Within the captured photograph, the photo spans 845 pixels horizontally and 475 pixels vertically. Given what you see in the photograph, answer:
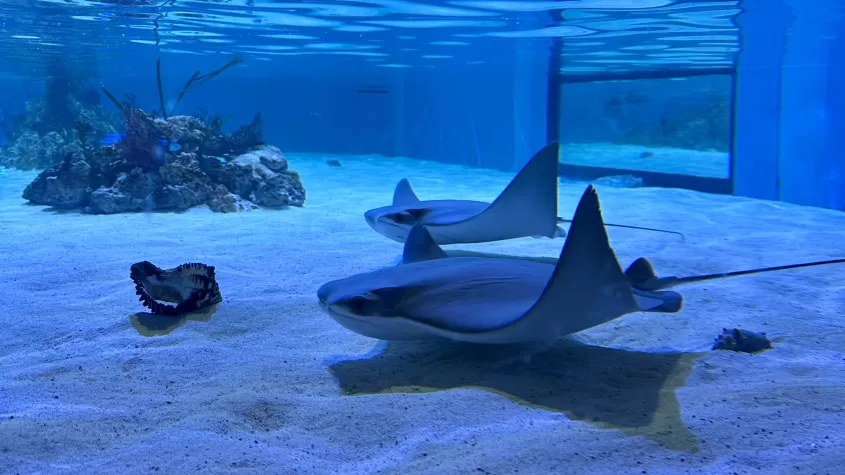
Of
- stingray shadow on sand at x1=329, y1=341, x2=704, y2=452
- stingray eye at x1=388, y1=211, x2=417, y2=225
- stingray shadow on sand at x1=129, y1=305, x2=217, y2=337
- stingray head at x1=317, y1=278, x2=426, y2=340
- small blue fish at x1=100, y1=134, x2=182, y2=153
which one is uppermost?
small blue fish at x1=100, y1=134, x2=182, y2=153

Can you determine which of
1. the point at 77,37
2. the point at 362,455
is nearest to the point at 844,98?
the point at 362,455

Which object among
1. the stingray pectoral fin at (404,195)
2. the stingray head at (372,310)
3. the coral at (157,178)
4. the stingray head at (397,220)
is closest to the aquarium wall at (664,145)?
the stingray pectoral fin at (404,195)

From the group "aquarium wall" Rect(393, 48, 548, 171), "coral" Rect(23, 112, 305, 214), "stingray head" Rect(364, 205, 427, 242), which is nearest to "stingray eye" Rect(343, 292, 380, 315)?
"stingray head" Rect(364, 205, 427, 242)

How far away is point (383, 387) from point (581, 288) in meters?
1.23

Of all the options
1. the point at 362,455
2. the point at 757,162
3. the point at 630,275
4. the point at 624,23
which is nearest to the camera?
the point at 362,455

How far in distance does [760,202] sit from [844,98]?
377 cm

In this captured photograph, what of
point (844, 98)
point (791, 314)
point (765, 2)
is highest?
point (765, 2)

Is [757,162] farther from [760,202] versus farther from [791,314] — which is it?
Answer: [791,314]

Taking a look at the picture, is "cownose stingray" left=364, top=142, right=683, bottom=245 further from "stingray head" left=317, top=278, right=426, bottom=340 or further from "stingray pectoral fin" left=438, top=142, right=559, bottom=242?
"stingray head" left=317, top=278, right=426, bottom=340

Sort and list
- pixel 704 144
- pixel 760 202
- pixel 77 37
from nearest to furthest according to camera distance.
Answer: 1. pixel 760 202
2. pixel 77 37
3. pixel 704 144

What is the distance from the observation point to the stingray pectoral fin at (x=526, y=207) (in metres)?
4.89

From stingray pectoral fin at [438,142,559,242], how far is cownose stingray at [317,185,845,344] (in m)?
1.62

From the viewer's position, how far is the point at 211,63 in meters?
31.0

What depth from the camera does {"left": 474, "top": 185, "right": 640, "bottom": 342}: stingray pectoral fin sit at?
2346 mm
